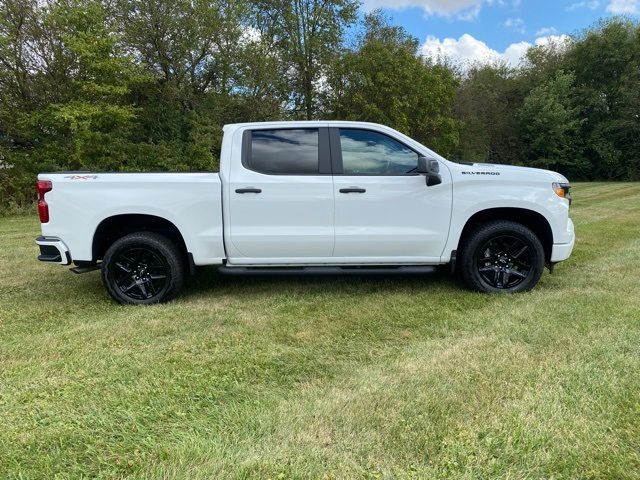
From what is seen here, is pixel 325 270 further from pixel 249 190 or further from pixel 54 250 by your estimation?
pixel 54 250

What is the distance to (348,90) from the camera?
26.5 metres

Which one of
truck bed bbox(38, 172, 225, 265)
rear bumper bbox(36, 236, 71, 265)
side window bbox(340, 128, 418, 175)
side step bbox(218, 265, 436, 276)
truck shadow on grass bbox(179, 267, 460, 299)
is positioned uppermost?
side window bbox(340, 128, 418, 175)

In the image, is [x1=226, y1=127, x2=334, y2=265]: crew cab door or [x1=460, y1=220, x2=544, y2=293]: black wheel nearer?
[x1=226, y1=127, x2=334, y2=265]: crew cab door

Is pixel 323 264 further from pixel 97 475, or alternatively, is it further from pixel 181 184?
pixel 97 475

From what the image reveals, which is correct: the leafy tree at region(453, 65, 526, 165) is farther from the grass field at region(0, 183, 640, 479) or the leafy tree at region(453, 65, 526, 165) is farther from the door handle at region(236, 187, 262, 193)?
the grass field at region(0, 183, 640, 479)

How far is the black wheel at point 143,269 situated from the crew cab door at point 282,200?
0.63m

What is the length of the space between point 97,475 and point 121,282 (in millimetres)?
2921

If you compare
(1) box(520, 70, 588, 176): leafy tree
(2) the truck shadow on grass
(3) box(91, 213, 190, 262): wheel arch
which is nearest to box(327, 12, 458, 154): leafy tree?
(1) box(520, 70, 588, 176): leafy tree

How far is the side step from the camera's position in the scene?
4.82 m

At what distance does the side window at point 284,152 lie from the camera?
4762 mm

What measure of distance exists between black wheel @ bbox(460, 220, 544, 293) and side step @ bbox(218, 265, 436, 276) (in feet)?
1.45

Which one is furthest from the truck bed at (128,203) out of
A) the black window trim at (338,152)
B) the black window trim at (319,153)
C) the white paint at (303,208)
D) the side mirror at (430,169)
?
the side mirror at (430,169)

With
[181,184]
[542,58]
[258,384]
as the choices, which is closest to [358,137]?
[181,184]

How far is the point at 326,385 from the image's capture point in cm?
301
